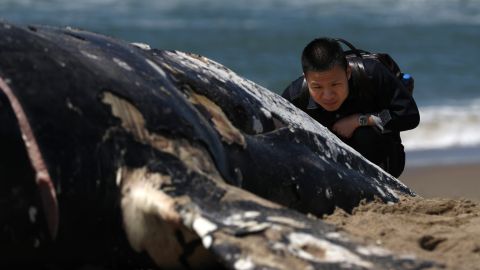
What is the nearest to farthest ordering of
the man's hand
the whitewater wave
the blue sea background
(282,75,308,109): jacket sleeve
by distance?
the man's hand → (282,75,308,109): jacket sleeve → the whitewater wave → the blue sea background

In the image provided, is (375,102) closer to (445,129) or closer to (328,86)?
(328,86)

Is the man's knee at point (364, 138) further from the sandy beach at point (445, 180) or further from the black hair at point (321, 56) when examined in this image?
the sandy beach at point (445, 180)

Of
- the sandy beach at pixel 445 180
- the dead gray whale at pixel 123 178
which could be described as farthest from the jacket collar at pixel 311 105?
the sandy beach at pixel 445 180

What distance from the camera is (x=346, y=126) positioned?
20.1 ft

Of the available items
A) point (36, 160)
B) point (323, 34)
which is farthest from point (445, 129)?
point (36, 160)

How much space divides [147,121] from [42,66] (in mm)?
418

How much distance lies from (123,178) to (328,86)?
7.85ft

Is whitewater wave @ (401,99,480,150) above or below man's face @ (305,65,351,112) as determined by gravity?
below

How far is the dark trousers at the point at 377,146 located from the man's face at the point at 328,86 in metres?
0.22

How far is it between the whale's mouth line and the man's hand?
8.96 feet

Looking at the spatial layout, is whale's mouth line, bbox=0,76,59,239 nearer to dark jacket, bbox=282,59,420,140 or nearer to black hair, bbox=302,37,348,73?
black hair, bbox=302,37,348,73

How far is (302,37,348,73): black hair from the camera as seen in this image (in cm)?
587

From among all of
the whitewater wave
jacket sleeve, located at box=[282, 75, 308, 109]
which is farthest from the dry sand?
the whitewater wave

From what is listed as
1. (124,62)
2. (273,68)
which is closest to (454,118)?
(273,68)
